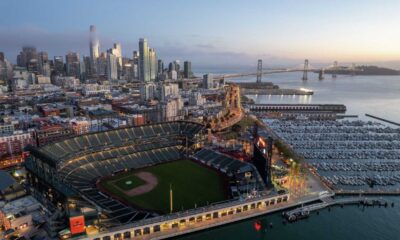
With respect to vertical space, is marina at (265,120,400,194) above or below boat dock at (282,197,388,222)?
above

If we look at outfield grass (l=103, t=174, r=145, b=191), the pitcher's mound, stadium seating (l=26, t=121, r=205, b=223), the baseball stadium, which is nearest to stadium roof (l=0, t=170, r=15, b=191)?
the baseball stadium

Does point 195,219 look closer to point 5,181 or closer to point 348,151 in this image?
point 5,181

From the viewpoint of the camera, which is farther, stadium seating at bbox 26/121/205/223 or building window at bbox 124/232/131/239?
stadium seating at bbox 26/121/205/223

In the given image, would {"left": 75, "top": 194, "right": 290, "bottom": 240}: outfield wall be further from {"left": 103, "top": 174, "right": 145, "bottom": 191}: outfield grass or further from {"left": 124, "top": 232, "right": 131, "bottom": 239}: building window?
{"left": 103, "top": 174, "right": 145, "bottom": 191}: outfield grass

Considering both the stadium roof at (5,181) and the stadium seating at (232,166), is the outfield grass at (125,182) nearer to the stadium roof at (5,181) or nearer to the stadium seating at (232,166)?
the stadium roof at (5,181)

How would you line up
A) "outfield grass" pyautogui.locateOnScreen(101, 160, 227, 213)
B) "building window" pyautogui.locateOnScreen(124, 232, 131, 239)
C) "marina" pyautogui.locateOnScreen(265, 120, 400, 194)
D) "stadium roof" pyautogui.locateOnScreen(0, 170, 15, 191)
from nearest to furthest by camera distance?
"building window" pyautogui.locateOnScreen(124, 232, 131, 239) → "stadium roof" pyautogui.locateOnScreen(0, 170, 15, 191) → "outfield grass" pyautogui.locateOnScreen(101, 160, 227, 213) → "marina" pyautogui.locateOnScreen(265, 120, 400, 194)

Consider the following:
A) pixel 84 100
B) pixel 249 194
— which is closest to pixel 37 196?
pixel 249 194

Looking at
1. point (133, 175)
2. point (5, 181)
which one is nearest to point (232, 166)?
point (133, 175)

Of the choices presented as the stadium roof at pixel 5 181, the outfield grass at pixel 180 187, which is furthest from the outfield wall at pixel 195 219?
the stadium roof at pixel 5 181

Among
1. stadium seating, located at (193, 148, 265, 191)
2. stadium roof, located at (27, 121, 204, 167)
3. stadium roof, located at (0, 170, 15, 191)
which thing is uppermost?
stadium roof, located at (27, 121, 204, 167)
